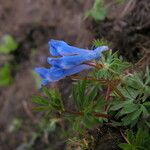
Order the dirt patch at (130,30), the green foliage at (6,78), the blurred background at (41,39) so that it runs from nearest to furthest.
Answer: the dirt patch at (130,30), the blurred background at (41,39), the green foliage at (6,78)

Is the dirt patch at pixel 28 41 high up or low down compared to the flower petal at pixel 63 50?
down

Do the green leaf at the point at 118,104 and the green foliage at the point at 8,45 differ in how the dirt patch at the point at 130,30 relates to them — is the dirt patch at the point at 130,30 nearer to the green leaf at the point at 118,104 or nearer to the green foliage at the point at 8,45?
the green leaf at the point at 118,104

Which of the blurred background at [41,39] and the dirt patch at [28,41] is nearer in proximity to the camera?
the blurred background at [41,39]

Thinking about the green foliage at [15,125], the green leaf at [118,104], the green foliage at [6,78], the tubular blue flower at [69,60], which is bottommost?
the green foliage at [15,125]

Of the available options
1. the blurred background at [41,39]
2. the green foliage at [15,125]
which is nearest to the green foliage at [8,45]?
the blurred background at [41,39]

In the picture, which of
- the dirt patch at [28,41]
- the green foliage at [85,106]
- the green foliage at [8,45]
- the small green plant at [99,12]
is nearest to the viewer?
the green foliage at [85,106]

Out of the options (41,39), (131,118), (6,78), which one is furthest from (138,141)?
(6,78)
